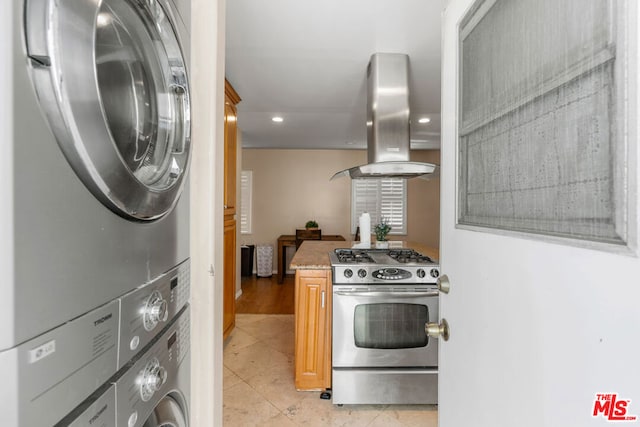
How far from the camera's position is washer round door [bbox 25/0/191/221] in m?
0.43

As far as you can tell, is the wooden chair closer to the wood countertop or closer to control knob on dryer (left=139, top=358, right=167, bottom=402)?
the wood countertop

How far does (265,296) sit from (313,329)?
250 centimetres

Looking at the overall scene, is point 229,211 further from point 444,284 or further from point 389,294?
point 444,284

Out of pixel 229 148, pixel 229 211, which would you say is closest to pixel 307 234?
pixel 229 211

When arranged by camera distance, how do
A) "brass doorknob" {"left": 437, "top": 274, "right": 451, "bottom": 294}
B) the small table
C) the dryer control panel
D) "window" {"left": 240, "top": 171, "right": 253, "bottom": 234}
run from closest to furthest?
the dryer control panel
"brass doorknob" {"left": 437, "top": 274, "right": 451, "bottom": 294}
the small table
"window" {"left": 240, "top": 171, "right": 253, "bottom": 234}

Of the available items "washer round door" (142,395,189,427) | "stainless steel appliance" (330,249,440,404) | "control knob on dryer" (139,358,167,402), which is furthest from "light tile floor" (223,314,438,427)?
"control knob on dryer" (139,358,167,402)

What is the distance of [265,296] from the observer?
4.31 meters

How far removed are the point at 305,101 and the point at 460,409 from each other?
299 cm

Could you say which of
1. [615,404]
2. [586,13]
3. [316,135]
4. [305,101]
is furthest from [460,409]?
[316,135]

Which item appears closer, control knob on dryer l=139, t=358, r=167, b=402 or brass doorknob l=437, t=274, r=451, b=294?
control knob on dryer l=139, t=358, r=167, b=402

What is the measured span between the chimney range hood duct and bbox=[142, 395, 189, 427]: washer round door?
1.85 m

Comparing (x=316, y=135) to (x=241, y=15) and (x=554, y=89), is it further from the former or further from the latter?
(x=554, y=89)

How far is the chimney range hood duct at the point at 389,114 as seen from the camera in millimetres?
2259

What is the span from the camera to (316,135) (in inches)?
183
